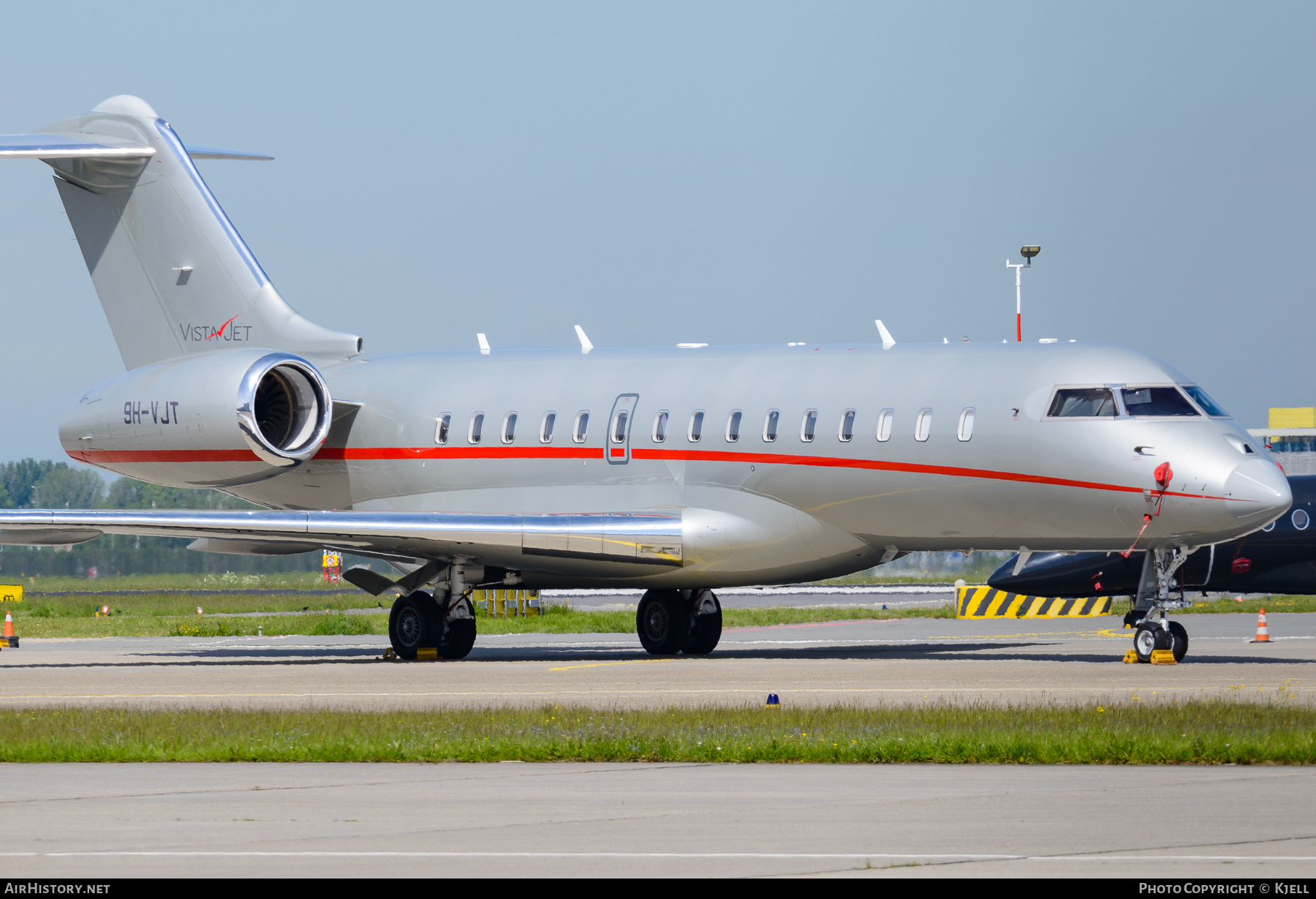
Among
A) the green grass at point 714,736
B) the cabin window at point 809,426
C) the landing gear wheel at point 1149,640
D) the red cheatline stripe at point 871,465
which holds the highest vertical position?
the cabin window at point 809,426

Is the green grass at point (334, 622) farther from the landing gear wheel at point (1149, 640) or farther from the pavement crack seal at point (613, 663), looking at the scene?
the landing gear wheel at point (1149, 640)

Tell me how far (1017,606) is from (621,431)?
20343 mm

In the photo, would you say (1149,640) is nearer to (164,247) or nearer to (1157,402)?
(1157,402)

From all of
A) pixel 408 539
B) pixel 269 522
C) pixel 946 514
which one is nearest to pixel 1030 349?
pixel 946 514

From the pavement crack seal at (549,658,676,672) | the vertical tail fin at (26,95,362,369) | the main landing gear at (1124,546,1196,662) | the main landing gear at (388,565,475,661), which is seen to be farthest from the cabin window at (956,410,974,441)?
the vertical tail fin at (26,95,362,369)

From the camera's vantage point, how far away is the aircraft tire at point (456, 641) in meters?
27.7

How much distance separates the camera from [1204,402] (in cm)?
2375

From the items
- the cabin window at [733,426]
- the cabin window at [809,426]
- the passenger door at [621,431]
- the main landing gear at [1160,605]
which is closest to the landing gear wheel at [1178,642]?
the main landing gear at [1160,605]

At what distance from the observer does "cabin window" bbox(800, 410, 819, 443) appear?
2564 cm

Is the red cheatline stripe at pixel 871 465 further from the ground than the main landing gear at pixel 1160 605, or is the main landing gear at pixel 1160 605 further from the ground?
the red cheatline stripe at pixel 871 465

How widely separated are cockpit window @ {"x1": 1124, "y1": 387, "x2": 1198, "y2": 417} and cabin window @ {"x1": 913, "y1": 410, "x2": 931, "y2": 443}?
2625mm

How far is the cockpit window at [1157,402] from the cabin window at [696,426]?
20.7 feet

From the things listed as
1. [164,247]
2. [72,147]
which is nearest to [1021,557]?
[164,247]

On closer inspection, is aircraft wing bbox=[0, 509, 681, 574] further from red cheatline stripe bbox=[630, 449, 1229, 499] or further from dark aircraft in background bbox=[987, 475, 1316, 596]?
dark aircraft in background bbox=[987, 475, 1316, 596]
